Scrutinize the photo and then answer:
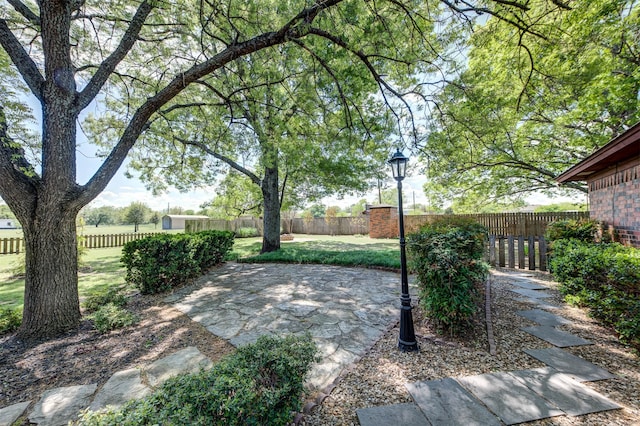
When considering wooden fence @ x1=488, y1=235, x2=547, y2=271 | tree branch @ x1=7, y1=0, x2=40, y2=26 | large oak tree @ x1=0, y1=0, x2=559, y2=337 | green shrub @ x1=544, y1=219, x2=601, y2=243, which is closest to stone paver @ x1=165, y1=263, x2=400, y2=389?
large oak tree @ x1=0, y1=0, x2=559, y2=337

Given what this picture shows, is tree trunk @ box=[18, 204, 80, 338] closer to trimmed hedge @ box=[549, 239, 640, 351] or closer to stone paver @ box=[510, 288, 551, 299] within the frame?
trimmed hedge @ box=[549, 239, 640, 351]

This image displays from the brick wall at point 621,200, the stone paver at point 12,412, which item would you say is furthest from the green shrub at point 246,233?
the brick wall at point 621,200

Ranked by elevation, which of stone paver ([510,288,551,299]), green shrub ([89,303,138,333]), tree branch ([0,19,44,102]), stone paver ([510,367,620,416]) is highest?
tree branch ([0,19,44,102])

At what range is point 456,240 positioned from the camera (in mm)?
2893

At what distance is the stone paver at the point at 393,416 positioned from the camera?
164 centimetres

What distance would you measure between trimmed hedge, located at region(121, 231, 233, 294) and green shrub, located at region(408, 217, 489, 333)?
4.48 m

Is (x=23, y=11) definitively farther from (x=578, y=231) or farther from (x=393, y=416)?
(x=578, y=231)

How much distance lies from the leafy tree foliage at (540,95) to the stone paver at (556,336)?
3.37 meters

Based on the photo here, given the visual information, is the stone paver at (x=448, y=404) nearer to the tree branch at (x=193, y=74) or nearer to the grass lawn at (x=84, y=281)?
the tree branch at (x=193, y=74)

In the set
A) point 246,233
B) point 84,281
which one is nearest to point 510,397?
point 84,281

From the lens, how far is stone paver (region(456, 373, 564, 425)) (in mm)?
1685

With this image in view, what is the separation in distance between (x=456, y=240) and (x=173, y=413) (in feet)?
9.66

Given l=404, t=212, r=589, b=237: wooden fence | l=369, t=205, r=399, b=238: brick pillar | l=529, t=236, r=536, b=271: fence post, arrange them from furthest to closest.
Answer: l=369, t=205, r=399, b=238: brick pillar, l=404, t=212, r=589, b=237: wooden fence, l=529, t=236, r=536, b=271: fence post

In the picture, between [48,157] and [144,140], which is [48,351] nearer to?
[48,157]
